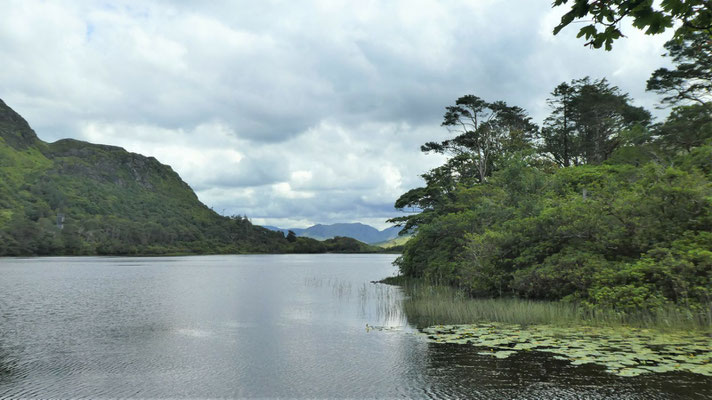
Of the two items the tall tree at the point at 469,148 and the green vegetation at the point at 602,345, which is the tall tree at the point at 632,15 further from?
the tall tree at the point at 469,148

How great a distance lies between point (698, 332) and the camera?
1367 cm

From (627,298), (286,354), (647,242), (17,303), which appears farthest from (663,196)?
(17,303)

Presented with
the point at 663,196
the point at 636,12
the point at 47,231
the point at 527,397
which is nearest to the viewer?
the point at 636,12

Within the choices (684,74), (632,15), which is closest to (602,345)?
(632,15)

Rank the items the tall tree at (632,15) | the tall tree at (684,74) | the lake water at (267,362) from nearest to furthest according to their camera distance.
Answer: the tall tree at (632,15) < the lake water at (267,362) < the tall tree at (684,74)

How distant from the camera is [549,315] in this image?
56.1ft

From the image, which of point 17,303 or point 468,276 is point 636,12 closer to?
point 468,276

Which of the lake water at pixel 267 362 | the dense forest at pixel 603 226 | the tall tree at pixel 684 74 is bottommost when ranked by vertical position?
the lake water at pixel 267 362

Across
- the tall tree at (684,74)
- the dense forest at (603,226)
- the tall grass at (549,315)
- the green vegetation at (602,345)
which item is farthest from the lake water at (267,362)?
the tall tree at (684,74)

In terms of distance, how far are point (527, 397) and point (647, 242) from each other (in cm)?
1134

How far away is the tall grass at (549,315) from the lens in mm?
14523

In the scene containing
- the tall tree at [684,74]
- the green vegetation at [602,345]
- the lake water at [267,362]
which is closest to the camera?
the lake water at [267,362]

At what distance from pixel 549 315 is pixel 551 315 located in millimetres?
91

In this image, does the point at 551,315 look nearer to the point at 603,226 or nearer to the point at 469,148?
the point at 603,226
